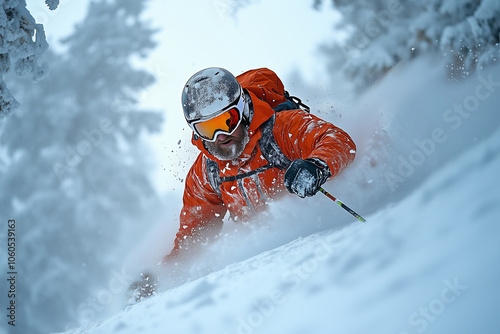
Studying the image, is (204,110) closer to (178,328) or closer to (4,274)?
(178,328)

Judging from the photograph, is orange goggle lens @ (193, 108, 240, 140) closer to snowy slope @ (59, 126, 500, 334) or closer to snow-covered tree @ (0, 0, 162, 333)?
snowy slope @ (59, 126, 500, 334)

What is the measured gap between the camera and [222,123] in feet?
11.1

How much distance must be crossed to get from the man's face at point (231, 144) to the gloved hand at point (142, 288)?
1593mm

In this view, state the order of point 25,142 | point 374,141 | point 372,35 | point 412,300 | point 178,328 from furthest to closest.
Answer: point 25,142 → point 372,35 → point 374,141 → point 178,328 → point 412,300

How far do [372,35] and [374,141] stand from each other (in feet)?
9.02

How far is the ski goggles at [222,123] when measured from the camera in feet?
11.1

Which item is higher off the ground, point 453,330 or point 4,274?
point 453,330

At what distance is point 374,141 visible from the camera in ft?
13.0

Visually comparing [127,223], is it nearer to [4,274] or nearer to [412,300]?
[4,274]

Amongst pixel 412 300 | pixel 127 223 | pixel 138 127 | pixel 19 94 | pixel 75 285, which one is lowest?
pixel 75 285

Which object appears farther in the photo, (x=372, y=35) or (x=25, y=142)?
(x=25, y=142)

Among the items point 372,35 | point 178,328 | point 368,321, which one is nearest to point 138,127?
point 372,35

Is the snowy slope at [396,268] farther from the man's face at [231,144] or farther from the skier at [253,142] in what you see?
the man's face at [231,144]

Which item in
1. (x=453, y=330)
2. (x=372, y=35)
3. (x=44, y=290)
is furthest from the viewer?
(x=44, y=290)
